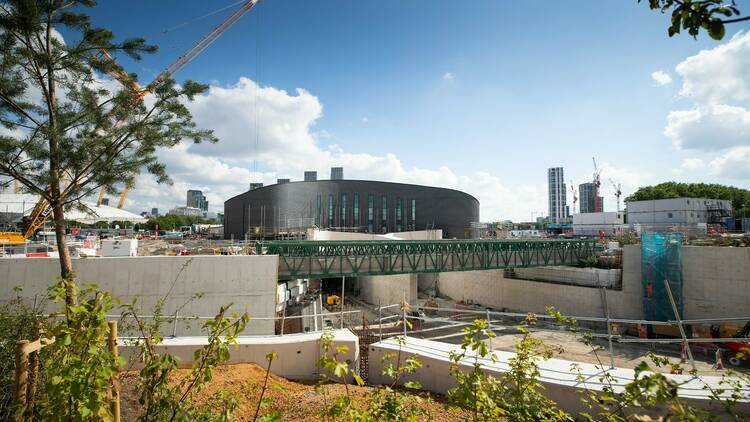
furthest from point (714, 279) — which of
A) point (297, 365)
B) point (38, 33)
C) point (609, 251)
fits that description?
point (38, 33)

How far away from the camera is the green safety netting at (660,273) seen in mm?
25281

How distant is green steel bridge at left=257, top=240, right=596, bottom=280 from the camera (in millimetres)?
22391

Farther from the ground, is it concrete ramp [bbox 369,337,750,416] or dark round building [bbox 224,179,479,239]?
dark round building [bbox 224,179,479,239]

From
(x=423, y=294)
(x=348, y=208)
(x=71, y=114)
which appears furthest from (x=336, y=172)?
(x=71, y=114)

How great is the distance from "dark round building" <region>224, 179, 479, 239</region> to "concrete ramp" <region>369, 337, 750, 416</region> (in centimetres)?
6535

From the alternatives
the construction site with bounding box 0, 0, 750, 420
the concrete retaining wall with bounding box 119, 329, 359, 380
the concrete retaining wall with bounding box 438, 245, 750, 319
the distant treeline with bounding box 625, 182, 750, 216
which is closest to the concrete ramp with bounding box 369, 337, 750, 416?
the construction site with bounding box 0, 0, 750, 420

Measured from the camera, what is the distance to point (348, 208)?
8125cm

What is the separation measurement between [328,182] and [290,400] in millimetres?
75216

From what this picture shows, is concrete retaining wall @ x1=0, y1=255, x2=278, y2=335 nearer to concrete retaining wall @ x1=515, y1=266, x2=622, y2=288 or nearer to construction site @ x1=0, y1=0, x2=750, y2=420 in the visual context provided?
construction site @ x1=0, y1=0, x2=750, y2=420

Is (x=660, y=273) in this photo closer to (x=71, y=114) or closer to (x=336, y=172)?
(x=71, y=114)

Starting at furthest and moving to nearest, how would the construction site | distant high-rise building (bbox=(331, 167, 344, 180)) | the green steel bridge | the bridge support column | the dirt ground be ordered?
distant high-rise building (bbox=(331, 167, 344, 180)), the bridge support column, the green steel bridge, the construction site, the dirt ground

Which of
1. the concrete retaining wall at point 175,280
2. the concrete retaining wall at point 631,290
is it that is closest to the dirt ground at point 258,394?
the concrete retaining wall at point 175,280

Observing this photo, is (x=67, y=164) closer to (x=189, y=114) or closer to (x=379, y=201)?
(x=189, y=114)

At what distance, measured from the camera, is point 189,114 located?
9.45 m
